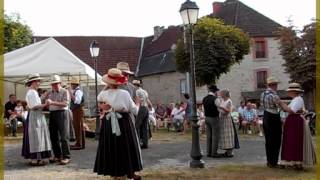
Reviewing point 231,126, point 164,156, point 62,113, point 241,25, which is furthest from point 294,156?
point 241,25

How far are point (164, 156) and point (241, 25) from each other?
29.8 meters

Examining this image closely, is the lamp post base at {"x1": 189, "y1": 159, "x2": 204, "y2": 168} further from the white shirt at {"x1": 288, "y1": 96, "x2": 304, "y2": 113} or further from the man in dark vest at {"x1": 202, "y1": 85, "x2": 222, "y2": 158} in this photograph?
the white shirt at {"x1": 288, "y1": 96, "x2": 304, "y2": 113}

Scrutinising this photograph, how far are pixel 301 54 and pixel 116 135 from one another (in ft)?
86.6

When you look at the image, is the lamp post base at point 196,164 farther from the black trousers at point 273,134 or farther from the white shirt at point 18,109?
the white shirt at point 18,109

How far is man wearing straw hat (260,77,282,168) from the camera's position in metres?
9.68

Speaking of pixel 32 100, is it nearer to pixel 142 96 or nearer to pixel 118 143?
pixel 118 143

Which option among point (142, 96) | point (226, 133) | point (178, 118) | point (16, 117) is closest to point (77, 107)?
point (142, 96)

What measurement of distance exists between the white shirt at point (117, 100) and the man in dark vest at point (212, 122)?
4.05 m

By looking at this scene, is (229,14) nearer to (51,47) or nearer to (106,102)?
(51,47)

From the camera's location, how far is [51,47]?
58.5 feet

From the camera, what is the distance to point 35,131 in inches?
395

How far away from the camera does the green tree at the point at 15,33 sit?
36406mm

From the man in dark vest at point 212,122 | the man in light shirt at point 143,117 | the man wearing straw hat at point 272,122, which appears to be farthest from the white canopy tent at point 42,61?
the man wearing straw hat at point 272,122

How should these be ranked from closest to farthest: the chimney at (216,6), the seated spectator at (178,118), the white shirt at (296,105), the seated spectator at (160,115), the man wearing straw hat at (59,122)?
the white shirt at (296,105) → the man wearing straw hat at (59,122) → the seated spectator at (178,118) → the seated spectator at (160,115) → the chimney at (216,6)
